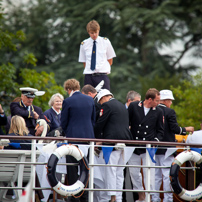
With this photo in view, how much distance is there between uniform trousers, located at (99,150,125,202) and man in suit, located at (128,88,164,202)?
1.16ft

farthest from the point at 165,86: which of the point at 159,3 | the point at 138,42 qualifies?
the point at 159,3

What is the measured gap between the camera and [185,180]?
8.49 metres

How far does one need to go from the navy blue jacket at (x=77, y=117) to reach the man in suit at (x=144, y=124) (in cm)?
91

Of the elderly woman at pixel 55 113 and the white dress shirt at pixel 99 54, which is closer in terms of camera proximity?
the elderly woman at pixel 55 113

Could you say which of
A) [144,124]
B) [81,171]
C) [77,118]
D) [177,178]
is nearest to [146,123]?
[144,124]

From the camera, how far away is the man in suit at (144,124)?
7.73m

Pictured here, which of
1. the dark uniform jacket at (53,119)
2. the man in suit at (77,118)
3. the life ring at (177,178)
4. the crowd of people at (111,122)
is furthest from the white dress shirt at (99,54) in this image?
the life ring at (177,178)

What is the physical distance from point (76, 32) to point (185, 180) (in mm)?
14932

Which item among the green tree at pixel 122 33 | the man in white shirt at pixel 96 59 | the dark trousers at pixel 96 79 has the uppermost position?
the green tree at pixel 122 33

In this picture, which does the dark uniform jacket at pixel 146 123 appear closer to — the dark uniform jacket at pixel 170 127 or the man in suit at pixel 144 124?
the man in suit at pixel 144 124

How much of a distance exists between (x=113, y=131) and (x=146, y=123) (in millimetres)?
639

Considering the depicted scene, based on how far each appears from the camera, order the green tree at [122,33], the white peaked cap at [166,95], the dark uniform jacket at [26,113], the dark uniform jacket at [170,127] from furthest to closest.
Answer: the green tree at [122,33], the white peaked cap at [166,95], the dark uniform jacket at [26,113], the dark uniform jacket at [170,127]

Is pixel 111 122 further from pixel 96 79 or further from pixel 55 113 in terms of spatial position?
pixel 96 79

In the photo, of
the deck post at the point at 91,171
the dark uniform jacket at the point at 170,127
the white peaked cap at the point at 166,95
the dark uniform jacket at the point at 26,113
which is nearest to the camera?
the deck post at the point at 91,171
